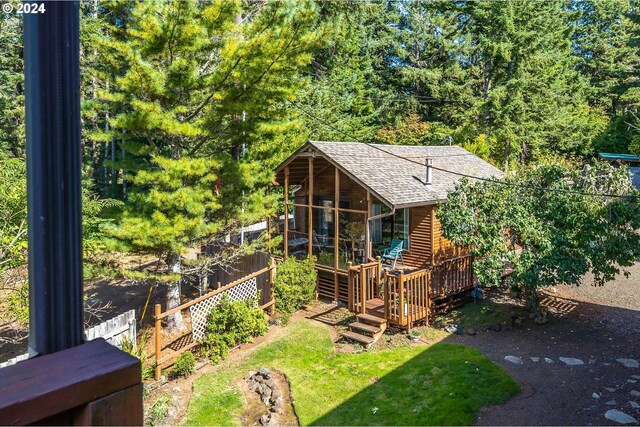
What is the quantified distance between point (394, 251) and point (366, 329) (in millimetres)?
3775

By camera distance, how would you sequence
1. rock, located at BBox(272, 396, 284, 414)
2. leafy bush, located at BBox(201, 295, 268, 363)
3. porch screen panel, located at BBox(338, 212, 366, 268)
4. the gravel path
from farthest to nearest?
porch screen panel, located at BBox(338, 212, 366, 268), leafy bush, located at BBox(201, 295, 268, 363), rock, located at BBox(272, 396, 284, 414), the gravel path

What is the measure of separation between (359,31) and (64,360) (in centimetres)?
3161

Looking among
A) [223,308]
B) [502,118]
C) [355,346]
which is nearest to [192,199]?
[223,308]

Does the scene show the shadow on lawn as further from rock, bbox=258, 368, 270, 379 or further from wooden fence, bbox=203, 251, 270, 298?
wooden fence, bbox=203, 251, 270, 298

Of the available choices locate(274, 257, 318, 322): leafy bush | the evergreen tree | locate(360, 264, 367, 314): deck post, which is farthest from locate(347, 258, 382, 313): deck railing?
the evergreen tree

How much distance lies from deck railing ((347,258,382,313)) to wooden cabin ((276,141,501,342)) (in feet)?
0.08

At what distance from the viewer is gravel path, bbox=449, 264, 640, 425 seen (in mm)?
6777

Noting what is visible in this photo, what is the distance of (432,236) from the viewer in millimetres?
12852

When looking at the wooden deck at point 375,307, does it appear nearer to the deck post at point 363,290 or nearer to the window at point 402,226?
the deck post at point 363,290

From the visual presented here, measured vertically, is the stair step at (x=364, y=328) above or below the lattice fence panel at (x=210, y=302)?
below

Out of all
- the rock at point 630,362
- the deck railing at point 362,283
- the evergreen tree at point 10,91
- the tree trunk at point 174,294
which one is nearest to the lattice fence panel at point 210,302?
the tree trunk at point 174,294

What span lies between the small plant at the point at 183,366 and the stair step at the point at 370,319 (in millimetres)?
3787

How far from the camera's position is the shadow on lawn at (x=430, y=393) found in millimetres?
6797

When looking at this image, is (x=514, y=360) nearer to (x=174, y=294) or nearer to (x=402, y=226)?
(x=402, y=226)
